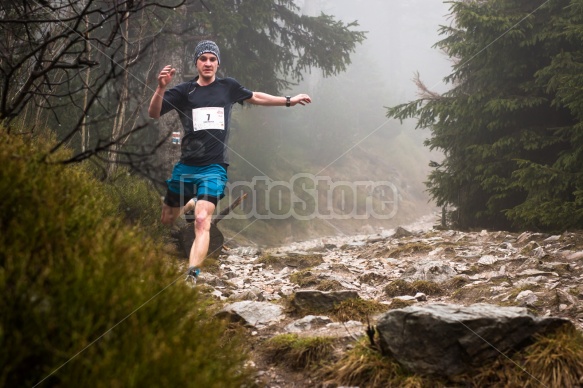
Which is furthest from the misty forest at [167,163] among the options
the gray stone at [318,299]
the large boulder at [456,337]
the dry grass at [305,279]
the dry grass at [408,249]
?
the dry grass at [408,249]

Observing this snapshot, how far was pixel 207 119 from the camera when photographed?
5555 mm

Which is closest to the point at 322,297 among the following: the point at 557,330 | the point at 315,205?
the point at 557,330

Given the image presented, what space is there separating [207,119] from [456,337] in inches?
152

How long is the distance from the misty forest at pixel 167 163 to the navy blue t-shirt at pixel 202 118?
0.28 m

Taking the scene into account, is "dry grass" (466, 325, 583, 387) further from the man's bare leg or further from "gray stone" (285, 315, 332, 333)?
the man's bare leg

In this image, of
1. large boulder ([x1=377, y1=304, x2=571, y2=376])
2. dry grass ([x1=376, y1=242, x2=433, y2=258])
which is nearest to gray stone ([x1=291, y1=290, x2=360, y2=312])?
large boulder ([x1=377, y1=304, x2=571, y2=376])

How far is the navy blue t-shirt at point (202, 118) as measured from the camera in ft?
18.1

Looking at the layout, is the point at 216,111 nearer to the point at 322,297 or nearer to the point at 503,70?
the point at 322,297

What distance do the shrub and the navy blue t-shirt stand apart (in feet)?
9.70

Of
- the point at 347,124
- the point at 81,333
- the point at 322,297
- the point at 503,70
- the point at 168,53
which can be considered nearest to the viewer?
the point at 81,333

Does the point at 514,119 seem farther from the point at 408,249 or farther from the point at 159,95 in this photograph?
the point at 159,95

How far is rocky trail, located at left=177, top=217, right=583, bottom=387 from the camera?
4.14 m

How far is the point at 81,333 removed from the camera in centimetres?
180

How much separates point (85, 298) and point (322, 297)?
3099 millimetres
